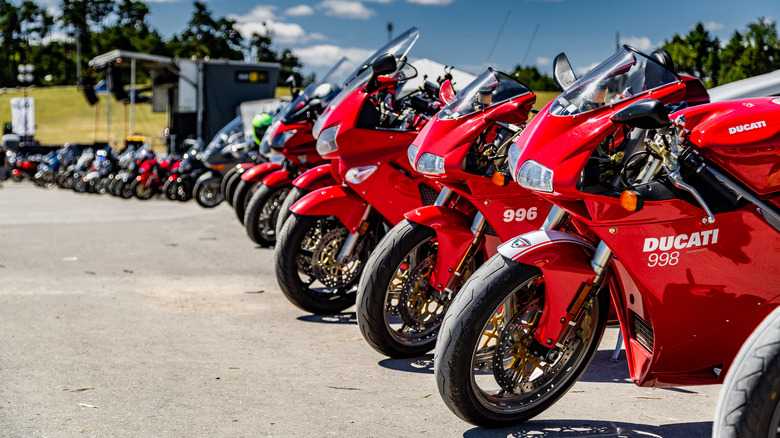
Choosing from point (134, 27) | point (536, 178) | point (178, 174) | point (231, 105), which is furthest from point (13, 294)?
point (134, 27)

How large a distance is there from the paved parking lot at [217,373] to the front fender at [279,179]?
2.86ft

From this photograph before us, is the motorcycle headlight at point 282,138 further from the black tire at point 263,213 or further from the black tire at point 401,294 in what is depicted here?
the black tire at point 401,294

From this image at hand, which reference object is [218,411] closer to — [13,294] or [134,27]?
[13,294]

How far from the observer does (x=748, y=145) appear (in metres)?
2.96

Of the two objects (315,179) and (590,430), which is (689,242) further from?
(315,179)

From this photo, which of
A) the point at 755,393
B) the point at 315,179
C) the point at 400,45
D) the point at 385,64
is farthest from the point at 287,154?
the point at 755,393

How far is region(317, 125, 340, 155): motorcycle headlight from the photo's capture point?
17.1 feet

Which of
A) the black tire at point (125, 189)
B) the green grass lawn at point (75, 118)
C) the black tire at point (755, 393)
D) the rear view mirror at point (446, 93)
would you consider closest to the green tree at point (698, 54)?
the rear view mirror at point (446, 93)

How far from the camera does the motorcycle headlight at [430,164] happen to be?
3.95m

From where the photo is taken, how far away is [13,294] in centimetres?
636

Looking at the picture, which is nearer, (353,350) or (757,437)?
(757,437)

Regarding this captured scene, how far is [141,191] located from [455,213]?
14038mm

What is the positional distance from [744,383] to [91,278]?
6069 mm

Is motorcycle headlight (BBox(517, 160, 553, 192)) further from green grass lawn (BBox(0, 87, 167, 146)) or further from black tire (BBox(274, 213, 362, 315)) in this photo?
green grass lawn (BBox(0, 87, 167, 146))
